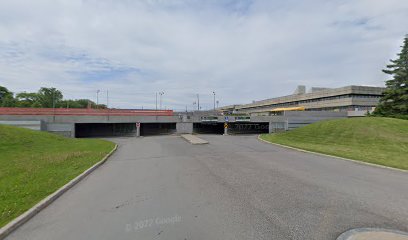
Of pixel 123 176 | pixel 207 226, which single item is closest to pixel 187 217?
pixel 207 226

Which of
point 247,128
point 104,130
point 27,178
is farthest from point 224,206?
point 247,128

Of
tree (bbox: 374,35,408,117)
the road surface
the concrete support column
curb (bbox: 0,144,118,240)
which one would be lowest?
the road surface

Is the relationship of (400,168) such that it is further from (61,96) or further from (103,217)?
(61,96)

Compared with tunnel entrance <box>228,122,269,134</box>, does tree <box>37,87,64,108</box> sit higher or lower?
higher

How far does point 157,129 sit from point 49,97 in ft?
239

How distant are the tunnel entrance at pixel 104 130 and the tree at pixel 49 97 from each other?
2198 inches

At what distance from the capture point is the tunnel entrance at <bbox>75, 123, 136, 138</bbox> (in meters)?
41.2

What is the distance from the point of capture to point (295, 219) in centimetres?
496

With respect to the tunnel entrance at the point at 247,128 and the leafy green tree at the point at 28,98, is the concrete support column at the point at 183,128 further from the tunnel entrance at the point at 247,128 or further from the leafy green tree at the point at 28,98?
the leafy green tree at the point at 28,98

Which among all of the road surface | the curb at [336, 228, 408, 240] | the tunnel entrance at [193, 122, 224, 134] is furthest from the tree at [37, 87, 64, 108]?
the curb at [336, 228, 408, 240]

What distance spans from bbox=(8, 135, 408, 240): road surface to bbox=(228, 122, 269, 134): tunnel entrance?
39.6 meters

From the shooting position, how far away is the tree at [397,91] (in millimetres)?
36094

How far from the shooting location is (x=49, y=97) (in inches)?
3676

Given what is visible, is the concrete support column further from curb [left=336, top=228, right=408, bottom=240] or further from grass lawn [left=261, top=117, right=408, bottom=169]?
curb [left=336, top=228, right=408, bottom=240]
